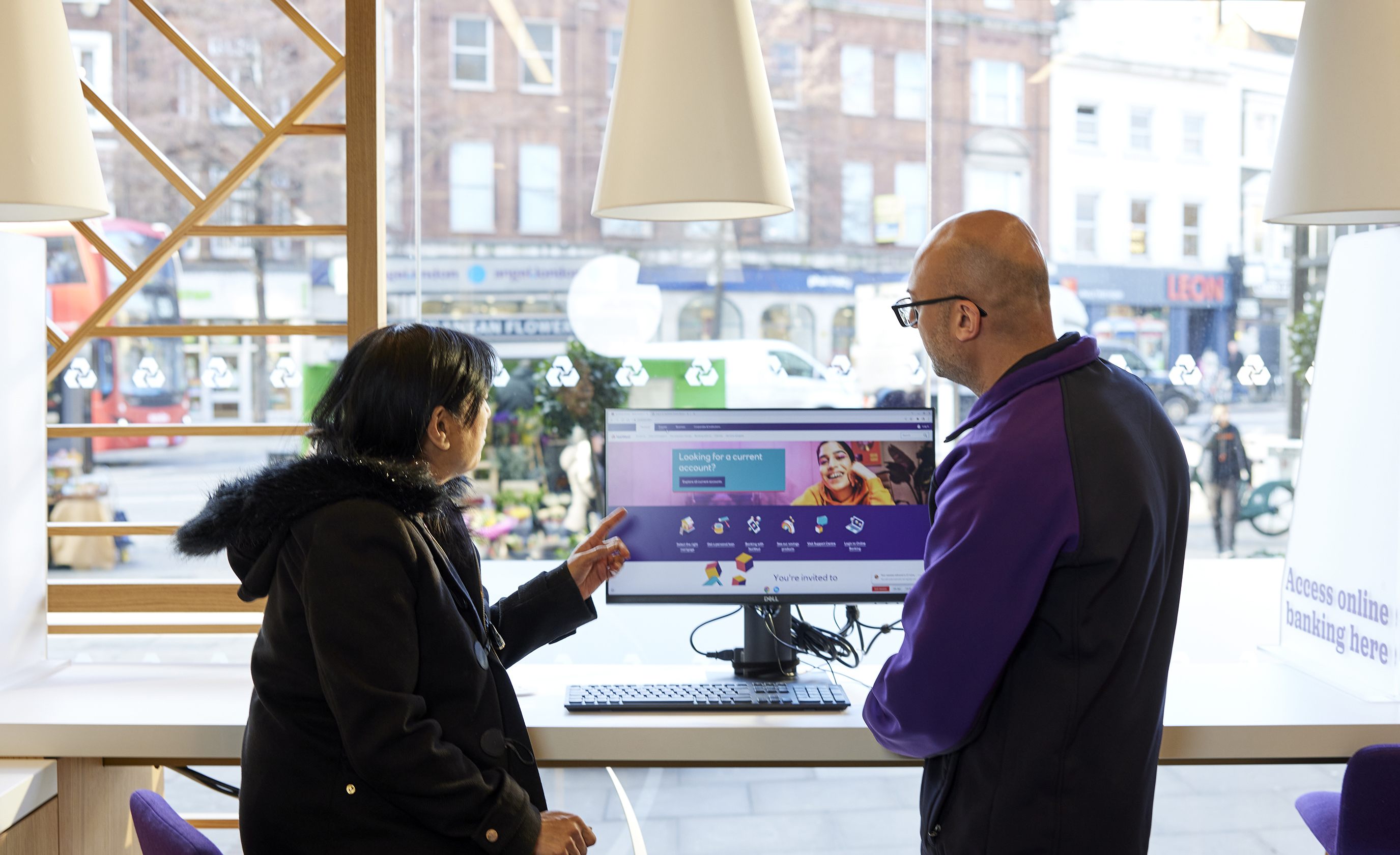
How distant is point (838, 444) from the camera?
216 centimetres

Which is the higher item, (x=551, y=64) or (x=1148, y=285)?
(x=551, y=64)

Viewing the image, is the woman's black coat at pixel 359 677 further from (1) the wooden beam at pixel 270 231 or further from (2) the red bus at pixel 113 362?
(2) the red bus at pixel 113 362

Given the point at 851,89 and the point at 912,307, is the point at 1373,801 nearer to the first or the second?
→ the point at 912,307

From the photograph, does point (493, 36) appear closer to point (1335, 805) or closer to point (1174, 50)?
point (1174, 50)

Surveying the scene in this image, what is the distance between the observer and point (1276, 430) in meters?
4.02

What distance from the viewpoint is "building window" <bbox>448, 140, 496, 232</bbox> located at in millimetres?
3801

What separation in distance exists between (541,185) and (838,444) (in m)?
2.11

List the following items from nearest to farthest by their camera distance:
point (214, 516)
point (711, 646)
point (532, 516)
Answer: point (214, 516)
point (711, 646)
point (532, 516)

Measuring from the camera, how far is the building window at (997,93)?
151 inches

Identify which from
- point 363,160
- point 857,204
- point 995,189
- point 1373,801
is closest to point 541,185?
point 857,204

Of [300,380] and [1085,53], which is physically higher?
[1085,53]

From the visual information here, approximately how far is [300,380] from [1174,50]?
3.61 meters

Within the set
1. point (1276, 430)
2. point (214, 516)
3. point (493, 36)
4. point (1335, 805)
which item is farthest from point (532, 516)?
point (1276, 430)

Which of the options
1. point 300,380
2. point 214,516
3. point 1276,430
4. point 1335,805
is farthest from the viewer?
point 1276,430
